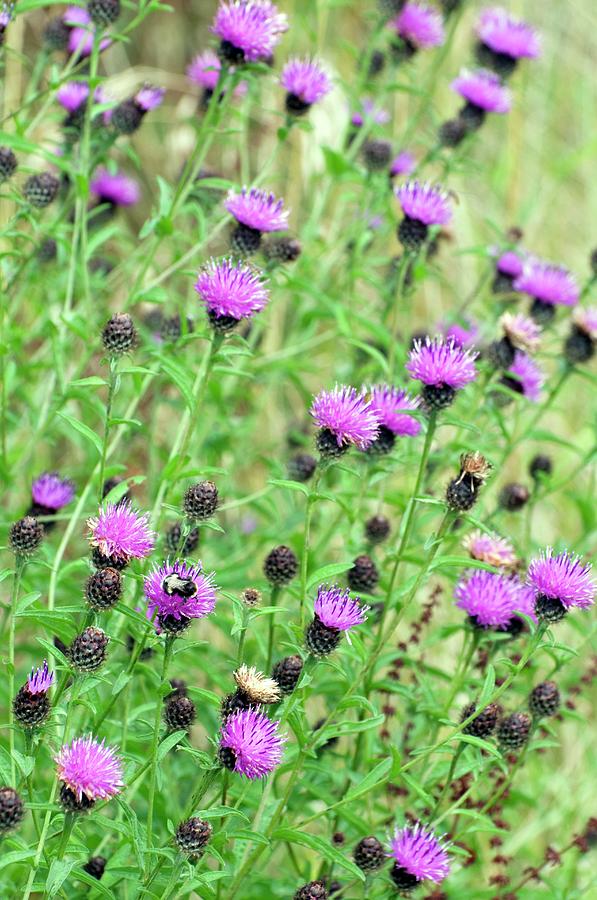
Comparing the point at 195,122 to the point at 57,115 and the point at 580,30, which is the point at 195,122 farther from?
the point at 580,30

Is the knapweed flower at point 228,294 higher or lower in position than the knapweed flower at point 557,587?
higher

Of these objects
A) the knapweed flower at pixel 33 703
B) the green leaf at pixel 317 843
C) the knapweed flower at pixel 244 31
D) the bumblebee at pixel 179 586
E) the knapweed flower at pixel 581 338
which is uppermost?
the knapweed flower at pixel 244 31

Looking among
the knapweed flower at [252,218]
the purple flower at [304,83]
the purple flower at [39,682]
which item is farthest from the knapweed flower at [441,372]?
the purple flower at [304,83]

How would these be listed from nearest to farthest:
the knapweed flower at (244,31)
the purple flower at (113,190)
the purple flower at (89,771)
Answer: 1. the purple flower at (89,771)
2. the knapweed flower at (244,31)
3. the purple flower at (113,190)

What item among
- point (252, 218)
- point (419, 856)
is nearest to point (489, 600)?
point (419, 856)

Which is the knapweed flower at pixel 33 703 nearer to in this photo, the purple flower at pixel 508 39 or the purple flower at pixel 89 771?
the purple flower at pixel 89 771

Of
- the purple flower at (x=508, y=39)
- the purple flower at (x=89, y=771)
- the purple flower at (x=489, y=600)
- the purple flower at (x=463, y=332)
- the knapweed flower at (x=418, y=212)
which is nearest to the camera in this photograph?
Result: the purple flower at (x=89, y=771)
